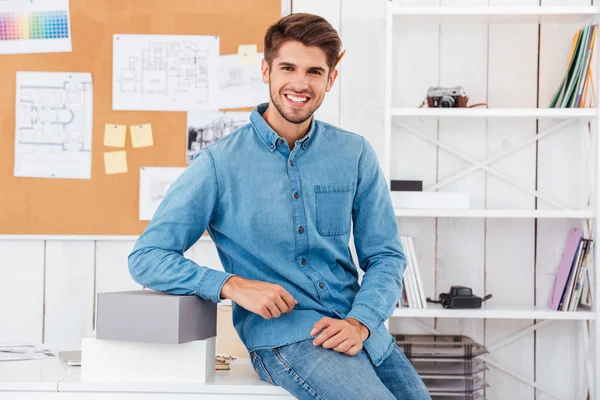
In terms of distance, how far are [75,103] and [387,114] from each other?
46.6 inches

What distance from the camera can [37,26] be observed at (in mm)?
2721

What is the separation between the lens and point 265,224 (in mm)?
1565

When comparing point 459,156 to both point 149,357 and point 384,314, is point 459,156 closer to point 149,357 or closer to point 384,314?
point 384,314

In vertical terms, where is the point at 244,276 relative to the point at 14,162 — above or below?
below

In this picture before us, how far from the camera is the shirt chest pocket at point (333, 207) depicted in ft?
5.31

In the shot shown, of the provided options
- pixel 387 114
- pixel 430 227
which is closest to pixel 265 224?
pixel 387 114

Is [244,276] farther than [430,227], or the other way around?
[430,227]

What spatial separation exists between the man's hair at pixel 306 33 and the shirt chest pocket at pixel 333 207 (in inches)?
11.8

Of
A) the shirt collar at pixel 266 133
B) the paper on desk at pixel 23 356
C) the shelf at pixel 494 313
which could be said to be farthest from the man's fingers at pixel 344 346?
the shelf at pixel 494 313

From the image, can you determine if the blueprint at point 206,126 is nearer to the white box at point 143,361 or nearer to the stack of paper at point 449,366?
the stack of paper at point 449,366

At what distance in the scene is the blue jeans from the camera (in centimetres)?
137

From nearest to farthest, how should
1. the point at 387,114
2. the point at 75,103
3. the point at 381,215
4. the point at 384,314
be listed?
the point at 384,314
the point at 381,215
the point at 387,114
the point at 75,103

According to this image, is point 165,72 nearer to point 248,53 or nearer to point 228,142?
point 248,53

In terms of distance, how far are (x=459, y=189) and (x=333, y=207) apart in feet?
4.06
